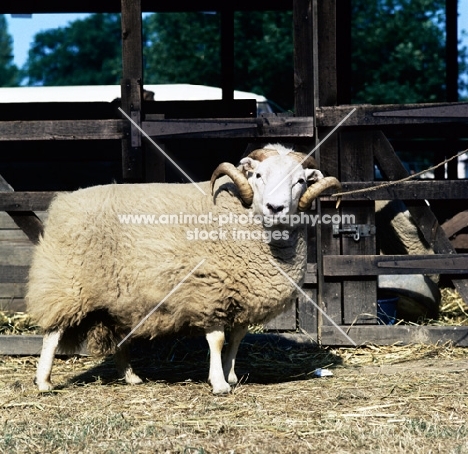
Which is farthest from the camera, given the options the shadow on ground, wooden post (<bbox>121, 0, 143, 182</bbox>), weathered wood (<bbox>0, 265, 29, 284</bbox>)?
weathered wood (<bbox>0, 265, 29, 284</bbox>)

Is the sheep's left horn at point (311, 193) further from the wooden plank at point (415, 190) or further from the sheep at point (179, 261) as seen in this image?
the wooden plank at point (415, 190)

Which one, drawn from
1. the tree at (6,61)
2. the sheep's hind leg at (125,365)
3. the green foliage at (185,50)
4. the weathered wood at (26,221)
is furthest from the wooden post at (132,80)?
the tree at (6,61)

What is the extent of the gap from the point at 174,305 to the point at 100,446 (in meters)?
1.56

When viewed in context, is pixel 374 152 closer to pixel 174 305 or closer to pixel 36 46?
pixel 174 305

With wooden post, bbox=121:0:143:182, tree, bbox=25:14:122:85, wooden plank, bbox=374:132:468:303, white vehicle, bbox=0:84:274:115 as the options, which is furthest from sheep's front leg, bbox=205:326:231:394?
tree, bbox=25:14:122:85

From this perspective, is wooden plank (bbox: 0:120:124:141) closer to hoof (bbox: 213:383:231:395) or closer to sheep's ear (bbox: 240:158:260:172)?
sheep's ear (bbox: 240:158:260:172)

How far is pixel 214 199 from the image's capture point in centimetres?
590

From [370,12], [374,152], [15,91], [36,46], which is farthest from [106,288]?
[36,46]

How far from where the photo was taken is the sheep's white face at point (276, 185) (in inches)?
214

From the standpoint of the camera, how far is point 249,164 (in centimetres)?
583

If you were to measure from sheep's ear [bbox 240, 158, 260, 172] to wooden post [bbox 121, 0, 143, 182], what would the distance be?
1145mm

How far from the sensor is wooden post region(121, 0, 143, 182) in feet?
21.5

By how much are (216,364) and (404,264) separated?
2023mm

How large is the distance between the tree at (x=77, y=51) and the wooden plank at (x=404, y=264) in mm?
44497
